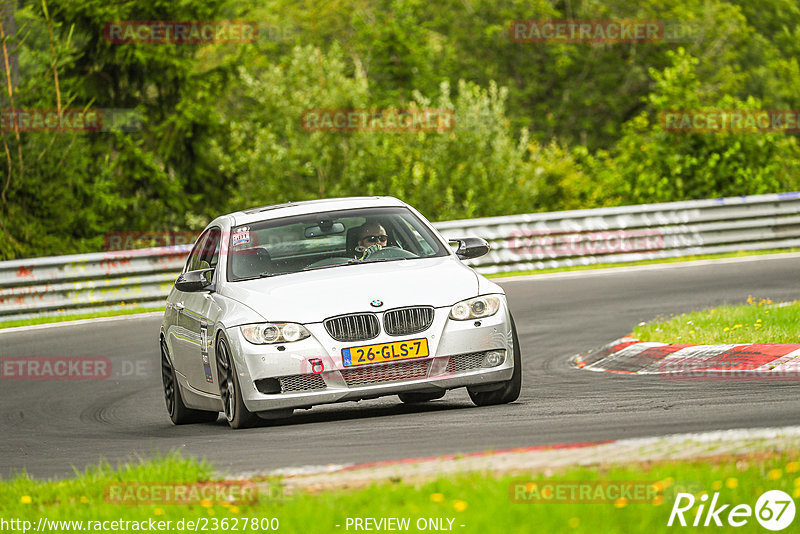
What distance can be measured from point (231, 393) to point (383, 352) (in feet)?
3.68

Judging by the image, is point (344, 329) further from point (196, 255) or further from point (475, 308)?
point (196, 255)

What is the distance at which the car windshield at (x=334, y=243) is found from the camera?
385 inches

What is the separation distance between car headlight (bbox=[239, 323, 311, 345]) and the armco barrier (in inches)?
475

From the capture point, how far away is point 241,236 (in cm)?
1012

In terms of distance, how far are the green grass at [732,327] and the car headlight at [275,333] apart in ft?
13.6

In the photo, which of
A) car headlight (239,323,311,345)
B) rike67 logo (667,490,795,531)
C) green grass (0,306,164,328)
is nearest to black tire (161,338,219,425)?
car headlight (239,323,311,345)

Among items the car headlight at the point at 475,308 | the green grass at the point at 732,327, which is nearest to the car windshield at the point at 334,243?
the car headlight at the point at 475,308

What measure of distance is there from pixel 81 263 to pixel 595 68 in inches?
1773

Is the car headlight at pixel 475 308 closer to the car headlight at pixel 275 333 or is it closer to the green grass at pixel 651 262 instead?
the car headlight at pixel 275 333

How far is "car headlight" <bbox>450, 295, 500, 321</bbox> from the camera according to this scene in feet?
28.9

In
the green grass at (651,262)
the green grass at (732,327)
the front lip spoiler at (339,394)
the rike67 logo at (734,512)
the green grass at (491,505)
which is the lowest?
the green grass at (651,262)

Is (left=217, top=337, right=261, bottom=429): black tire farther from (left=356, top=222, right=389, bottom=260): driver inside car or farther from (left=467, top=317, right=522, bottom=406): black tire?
(left=467, top=317, right=522, bottom=406): black tire

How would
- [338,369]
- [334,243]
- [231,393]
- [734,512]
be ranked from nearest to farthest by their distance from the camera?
1. [734,512]
2. [338,369]
3. [231,393]
4. [334,243]

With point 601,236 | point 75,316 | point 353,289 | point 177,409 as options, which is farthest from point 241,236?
point 601,236
